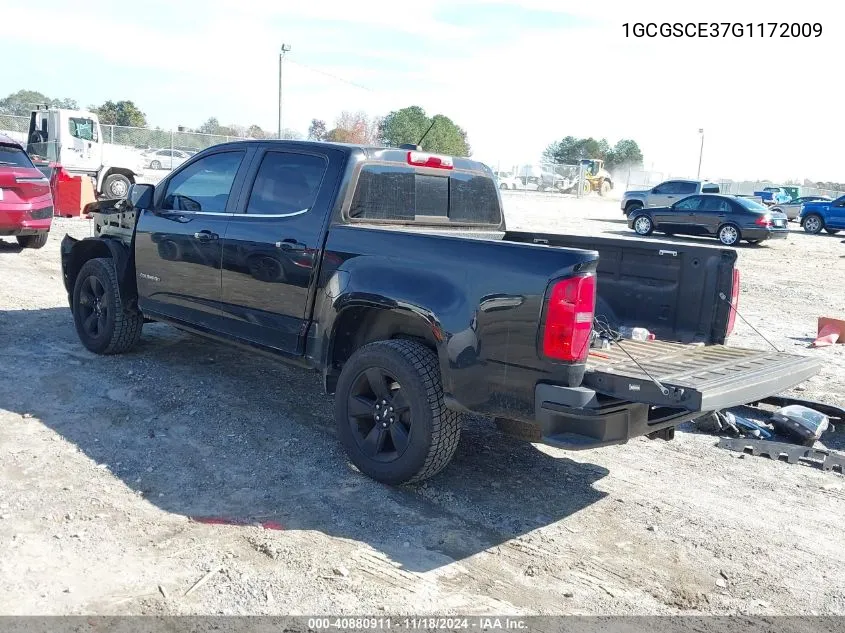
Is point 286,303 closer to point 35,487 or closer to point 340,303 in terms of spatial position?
point 340,303

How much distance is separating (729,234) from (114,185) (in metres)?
17.4

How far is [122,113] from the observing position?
66.2m

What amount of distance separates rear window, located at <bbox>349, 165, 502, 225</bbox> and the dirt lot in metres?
1.54

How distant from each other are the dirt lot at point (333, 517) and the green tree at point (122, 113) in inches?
2523

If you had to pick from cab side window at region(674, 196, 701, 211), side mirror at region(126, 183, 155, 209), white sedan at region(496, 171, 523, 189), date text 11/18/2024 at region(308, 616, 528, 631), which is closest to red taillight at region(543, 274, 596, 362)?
date text 11/18/2024 at region(308, 616, 528, 631)

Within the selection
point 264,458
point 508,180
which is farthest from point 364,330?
point 508,180

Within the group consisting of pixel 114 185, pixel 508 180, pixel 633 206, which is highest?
pixel 508 180

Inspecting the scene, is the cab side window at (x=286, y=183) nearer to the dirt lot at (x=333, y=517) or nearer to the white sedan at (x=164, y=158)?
the dirt lot at (x=333, y=517)

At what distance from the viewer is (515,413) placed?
4016 mm

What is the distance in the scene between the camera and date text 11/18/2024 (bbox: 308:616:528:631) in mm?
3232

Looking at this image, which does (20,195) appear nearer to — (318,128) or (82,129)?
(82,129)

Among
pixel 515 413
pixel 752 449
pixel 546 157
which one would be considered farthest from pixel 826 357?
pixel 546 157

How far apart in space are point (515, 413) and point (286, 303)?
6.05 ft

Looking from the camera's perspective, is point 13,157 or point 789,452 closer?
point 789,452
